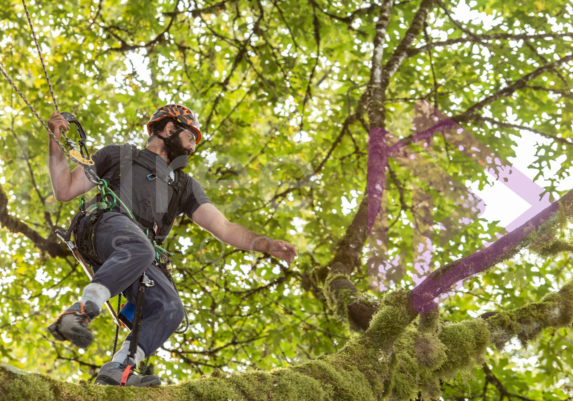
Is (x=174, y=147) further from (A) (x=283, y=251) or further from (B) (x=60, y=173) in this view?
(A) (x=283, y=251)

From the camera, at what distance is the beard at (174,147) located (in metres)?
3.34

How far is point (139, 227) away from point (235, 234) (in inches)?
28.7

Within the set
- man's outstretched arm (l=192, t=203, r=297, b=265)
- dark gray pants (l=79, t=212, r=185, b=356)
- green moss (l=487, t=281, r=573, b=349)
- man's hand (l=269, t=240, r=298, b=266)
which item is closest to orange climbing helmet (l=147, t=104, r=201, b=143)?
man's outstretched arm (l=192, t=203, r=297, b=265)

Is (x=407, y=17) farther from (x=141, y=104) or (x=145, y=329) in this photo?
(x=145, y=329)

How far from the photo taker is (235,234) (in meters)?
3.36

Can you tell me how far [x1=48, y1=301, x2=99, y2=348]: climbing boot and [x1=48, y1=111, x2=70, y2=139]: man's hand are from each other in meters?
1.18

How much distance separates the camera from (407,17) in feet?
23.1

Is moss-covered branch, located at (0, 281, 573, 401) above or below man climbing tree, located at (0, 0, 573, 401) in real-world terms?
below

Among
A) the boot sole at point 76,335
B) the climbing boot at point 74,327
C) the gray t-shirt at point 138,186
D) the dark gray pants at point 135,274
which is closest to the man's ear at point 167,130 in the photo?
the gray t-shirt at point 138,186

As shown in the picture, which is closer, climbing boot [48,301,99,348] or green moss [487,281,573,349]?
climbing boot [48,301,99,348]

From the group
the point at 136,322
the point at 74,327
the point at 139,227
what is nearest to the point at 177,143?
the point at 139,227

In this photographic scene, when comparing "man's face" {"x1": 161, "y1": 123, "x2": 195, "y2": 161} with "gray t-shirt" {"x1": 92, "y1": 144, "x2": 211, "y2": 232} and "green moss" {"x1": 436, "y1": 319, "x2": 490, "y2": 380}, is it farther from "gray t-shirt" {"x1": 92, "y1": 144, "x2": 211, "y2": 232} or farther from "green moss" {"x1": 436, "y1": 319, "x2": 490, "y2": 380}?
"green moss" {"x1": 436, "y1": 319, "x2": 490, "y2": 380}

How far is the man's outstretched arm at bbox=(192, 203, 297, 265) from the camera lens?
303cm

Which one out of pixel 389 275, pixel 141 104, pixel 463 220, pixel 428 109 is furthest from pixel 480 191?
pixel 141 104
